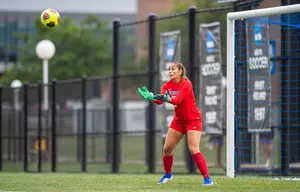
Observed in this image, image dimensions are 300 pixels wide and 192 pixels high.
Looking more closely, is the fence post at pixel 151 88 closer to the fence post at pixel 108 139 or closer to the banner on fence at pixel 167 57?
the banner on fence at pixel 167 57

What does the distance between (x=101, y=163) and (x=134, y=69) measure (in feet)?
70.1

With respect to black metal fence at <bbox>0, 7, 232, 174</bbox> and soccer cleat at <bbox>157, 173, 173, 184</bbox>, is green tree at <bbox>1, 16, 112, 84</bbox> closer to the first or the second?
black metal fence at <bbox>0, 7, 232, 174</bbox>

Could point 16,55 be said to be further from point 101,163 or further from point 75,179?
point 75,179

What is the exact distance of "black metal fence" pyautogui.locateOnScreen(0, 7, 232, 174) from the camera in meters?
19.5

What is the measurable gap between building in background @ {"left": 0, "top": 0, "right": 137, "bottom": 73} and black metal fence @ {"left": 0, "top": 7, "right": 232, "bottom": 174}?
900 cm

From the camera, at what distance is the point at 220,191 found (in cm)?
1122

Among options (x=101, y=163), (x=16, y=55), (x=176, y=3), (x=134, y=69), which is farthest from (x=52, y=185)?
(x=16, y=55)

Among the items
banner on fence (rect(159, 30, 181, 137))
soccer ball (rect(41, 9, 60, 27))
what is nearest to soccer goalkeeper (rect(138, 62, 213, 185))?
soccer ball (rect(41, 9, 60, 27))

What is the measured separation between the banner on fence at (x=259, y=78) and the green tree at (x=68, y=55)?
892 inches

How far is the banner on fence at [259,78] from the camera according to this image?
16828 millimetres

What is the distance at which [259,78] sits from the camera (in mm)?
16938

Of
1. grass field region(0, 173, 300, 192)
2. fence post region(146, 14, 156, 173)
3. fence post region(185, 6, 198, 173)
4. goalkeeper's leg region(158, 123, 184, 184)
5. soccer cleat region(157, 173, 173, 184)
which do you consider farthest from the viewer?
fence post region(146, 14, 156, 173)

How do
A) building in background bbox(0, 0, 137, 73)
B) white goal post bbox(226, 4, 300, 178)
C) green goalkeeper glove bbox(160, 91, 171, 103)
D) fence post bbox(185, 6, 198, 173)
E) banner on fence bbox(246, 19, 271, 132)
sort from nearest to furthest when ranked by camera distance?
green goalkeeper glove bbox(160, 91, 171, 103), white goal post bbox(226, 4, 300, 178), banner on fence bbox(246, 19, 271, 132), fence post bbox(185, 6, 198, 173), building in background bbox(0, 0, 137, 73)

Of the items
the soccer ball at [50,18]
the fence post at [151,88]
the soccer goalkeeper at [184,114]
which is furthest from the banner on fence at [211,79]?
the soccer goalkeeper at [184,114]
